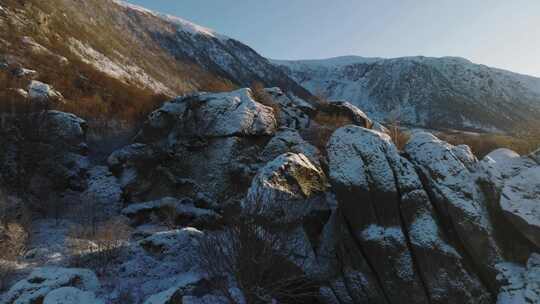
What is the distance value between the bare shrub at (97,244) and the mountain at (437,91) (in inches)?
4487

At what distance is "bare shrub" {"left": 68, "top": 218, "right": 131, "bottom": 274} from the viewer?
43.1ft

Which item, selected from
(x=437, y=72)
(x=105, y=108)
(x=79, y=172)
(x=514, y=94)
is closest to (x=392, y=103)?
(x=437, y=72)

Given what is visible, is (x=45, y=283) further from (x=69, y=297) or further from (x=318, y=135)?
(x=318, y=135)

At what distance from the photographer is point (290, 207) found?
12.2m

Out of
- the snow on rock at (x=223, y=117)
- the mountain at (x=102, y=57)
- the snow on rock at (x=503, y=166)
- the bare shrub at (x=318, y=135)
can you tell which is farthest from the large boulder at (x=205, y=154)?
the mountain at (x=102, y=57)

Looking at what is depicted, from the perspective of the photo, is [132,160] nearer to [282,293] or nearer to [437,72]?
[282,293]

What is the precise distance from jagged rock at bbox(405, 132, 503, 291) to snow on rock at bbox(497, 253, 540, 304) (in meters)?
0.31

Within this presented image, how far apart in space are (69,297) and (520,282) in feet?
Result: 41.8

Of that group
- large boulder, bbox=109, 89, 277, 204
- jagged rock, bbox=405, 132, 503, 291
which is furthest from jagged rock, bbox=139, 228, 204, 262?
jagged rock, bbox=405, 132, 503, 291

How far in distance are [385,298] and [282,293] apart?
349 centimetres

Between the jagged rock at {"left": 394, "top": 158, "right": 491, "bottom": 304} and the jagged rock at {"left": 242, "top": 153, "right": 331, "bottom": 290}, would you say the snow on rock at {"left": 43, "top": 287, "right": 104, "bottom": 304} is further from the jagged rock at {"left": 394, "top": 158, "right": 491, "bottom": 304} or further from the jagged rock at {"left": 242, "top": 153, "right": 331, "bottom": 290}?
the jagged rock at {"left": 394, "top": 158, "right": 491, "bottom": 304}

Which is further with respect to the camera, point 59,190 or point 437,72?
point 437,72

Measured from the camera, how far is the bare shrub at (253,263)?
9922 millimetres

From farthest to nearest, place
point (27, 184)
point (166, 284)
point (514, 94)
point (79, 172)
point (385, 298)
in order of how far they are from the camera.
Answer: point (514, 94), point (79, 172), point (27, 184), point (166, 284), point (385, 298)
